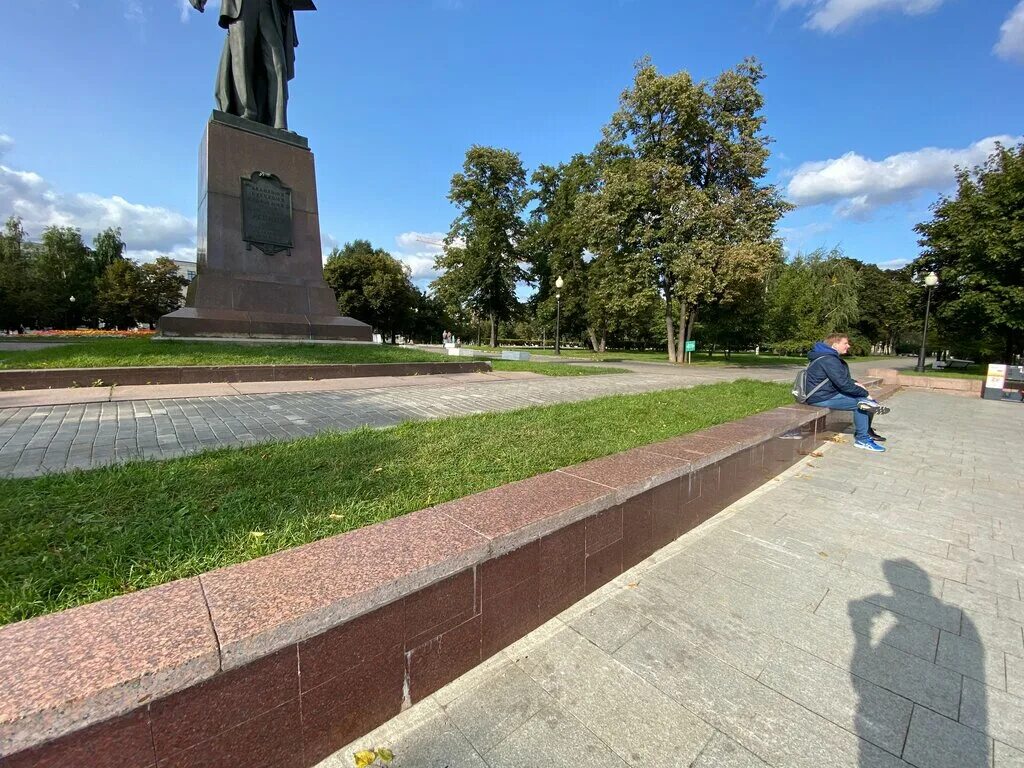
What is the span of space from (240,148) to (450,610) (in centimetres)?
1348

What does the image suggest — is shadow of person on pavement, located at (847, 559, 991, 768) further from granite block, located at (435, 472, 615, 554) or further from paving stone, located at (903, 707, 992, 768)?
granite block, located at (435, 472, 615, 554)

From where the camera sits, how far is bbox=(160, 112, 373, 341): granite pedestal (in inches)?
427

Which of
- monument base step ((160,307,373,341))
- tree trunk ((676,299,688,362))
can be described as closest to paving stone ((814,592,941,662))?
monument base step ((160,307,373,341))

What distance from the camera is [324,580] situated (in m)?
1.61

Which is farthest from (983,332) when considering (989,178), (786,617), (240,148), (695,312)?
(240,148)

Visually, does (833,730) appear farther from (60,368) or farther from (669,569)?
(60,368)

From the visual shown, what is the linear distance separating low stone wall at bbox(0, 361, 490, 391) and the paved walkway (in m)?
7.58

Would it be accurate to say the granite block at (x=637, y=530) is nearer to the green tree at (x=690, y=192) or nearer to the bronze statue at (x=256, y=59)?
the bronze statue at (x=256, y=59)

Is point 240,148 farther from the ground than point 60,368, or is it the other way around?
point 240,148

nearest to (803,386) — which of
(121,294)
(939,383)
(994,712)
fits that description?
(994,712)

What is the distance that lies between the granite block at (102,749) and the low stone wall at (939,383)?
18506mm

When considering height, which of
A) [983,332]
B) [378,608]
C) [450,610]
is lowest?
[450,610]

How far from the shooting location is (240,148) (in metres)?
11.4

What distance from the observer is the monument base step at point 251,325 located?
1043 centimetres
